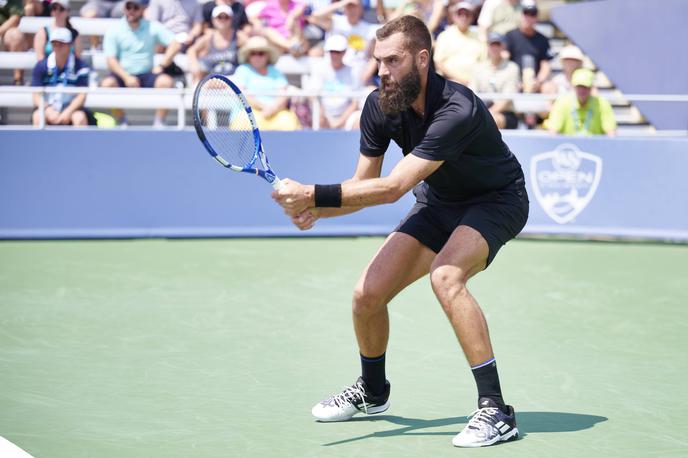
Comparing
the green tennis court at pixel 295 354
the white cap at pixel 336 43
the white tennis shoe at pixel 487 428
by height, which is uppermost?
the white cap at pixel 336 43

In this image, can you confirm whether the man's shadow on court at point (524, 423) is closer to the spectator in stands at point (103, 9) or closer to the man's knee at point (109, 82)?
the man's knee at point (109, 82)

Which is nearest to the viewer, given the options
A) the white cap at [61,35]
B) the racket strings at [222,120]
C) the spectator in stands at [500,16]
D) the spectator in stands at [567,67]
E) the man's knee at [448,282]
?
the man's knee at [448,282]

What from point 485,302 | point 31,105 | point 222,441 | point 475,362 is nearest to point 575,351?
point 485,302

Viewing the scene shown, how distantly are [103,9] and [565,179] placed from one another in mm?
6371

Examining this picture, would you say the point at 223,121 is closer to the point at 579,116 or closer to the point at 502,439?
the point at 579,116

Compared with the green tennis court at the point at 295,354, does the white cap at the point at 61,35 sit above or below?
above

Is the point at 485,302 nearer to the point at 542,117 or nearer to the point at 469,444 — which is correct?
the point at 469,444

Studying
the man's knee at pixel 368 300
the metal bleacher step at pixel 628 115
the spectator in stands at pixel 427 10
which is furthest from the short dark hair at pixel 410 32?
the metal bleacher step at pixel 628 115

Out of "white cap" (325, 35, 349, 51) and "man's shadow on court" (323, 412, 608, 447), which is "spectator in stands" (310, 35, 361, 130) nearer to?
"white cap" (325, 35, 349, 51)

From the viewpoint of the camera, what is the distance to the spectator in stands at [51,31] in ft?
39.3

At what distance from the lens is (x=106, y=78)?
12445mm

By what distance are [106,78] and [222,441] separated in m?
8.19

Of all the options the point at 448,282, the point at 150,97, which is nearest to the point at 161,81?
the point at 150,97

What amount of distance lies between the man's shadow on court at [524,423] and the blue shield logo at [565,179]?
6.31m
